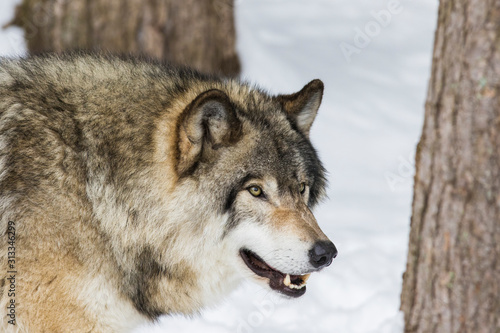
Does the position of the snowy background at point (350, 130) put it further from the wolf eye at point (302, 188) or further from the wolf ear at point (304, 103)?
the wolf ear at point (304, 103)

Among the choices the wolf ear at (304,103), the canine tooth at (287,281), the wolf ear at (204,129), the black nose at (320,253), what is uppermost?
the wolf ear at (304,103)

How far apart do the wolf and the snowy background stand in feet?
2.12

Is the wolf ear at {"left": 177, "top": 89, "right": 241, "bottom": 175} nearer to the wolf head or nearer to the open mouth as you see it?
the wolf head

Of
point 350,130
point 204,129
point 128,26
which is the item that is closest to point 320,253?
point 204,129

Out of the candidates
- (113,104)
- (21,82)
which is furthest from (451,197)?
(21,82)

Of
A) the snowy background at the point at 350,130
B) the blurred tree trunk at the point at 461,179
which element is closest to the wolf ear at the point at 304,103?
the snowy background at the point at 350,130

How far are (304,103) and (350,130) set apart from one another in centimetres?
399

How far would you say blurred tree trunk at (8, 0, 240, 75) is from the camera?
6.49m

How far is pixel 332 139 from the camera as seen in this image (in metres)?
7.39

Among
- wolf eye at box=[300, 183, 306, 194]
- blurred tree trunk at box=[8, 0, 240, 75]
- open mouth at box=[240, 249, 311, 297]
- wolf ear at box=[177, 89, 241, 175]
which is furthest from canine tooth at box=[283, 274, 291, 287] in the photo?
blurred tree trunk at box=[8, 0, 240, 75]

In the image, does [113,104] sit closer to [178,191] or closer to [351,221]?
[178,191]

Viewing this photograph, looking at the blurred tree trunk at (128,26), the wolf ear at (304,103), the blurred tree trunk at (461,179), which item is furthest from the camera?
the blurred tree trunk at (128,26)

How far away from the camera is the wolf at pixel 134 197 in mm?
3066

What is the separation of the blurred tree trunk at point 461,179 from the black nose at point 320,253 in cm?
62
